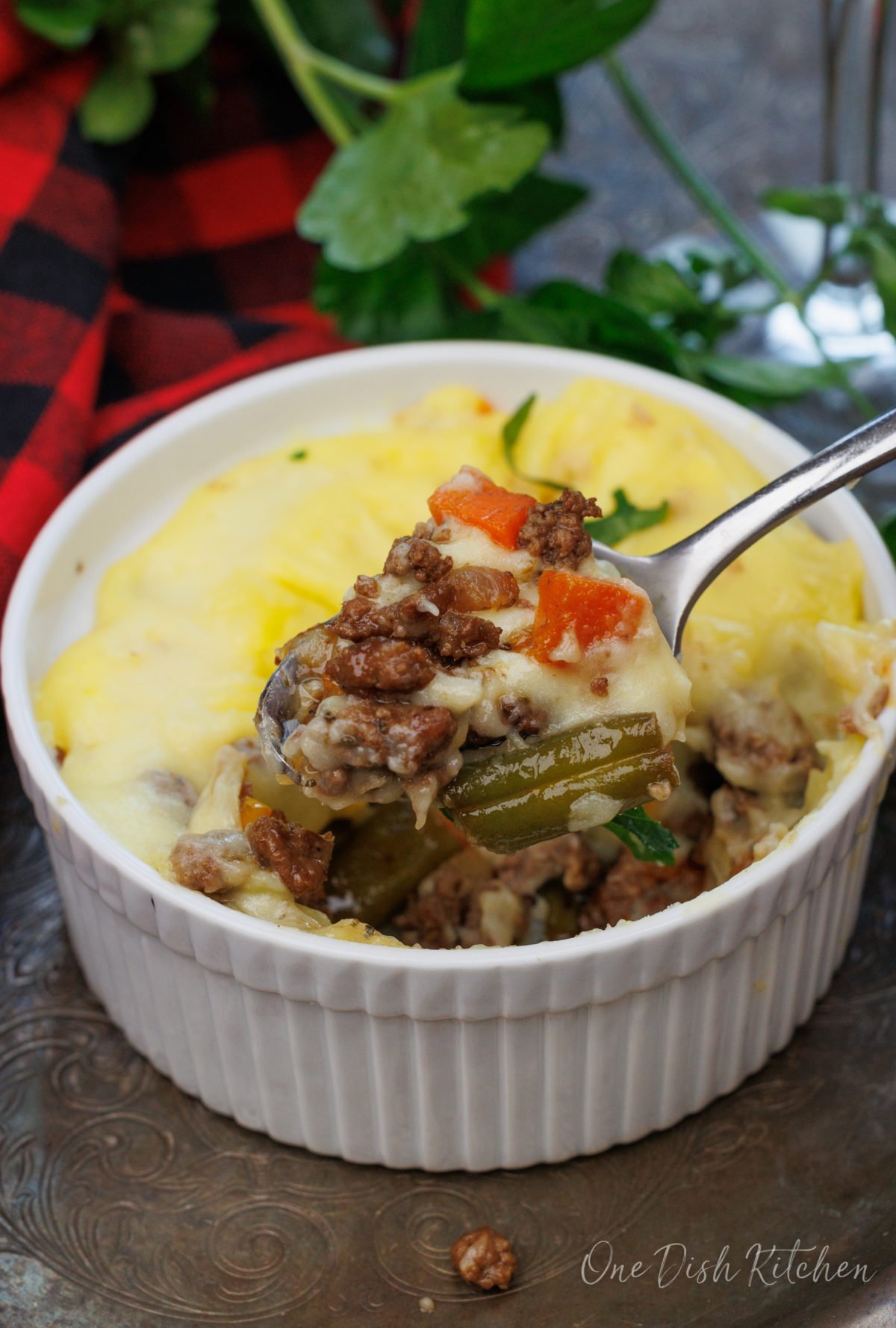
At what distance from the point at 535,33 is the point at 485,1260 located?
2344 millimetres

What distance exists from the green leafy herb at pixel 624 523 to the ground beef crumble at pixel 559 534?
1.29ft

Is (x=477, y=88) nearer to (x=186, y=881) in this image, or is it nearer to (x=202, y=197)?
(x=202, y=197)

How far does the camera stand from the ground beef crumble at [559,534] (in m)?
2.24

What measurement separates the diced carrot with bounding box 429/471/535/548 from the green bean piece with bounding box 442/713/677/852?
0.34 m

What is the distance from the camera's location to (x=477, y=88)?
322cm

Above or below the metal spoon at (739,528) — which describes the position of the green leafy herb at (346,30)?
above

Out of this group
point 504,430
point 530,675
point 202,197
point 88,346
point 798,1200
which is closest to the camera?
point 530,675

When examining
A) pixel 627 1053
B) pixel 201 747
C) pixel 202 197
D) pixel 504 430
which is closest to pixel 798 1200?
pixel 627 1053

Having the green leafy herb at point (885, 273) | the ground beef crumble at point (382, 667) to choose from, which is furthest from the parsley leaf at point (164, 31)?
the ground beef crumble at point (382, 667)

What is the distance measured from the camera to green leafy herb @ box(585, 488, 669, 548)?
2676mm

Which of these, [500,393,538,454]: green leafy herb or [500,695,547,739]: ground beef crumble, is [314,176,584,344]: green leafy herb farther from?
[500,695,547,739]: ground beef crumble

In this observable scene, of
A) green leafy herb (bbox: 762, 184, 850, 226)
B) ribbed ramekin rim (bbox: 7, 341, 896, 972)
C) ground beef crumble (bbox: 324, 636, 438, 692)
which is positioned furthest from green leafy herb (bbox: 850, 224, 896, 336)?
ground beef crumble (bbox: 324, 636, 438, 692)

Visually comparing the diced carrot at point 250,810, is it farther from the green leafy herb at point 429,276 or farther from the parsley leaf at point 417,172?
the green leafy herb at point 429,276

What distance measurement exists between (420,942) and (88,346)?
149 centimetres
